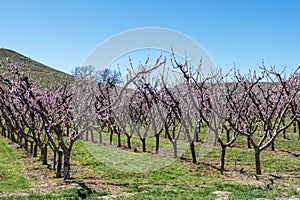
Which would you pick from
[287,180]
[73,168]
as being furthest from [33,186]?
[287,180]

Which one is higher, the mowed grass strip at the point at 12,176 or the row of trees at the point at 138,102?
the row of trees at the point at 138,102

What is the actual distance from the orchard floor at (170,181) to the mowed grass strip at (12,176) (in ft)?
0.10

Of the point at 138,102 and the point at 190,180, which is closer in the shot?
the point at 190,180

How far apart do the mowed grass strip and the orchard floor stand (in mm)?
31

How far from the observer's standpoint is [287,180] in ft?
33.7

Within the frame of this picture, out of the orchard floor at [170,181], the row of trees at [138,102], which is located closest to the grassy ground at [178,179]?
the orchard floor at [170,181]

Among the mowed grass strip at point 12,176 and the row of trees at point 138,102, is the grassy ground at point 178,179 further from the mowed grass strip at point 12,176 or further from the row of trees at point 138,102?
the row of trees at point 138,102

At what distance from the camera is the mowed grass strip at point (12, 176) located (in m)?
9.30

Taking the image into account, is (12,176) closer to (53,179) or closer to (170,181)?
(53,179)

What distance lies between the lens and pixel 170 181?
10305 mm

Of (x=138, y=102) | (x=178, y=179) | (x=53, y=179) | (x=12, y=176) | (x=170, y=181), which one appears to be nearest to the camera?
(x=170, y=181)

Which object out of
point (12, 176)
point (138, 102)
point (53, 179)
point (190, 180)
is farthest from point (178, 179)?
point (138, 102)

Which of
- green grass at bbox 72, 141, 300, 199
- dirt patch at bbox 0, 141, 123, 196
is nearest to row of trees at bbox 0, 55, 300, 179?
dirt patch at bbox 0, 141, 123, 196

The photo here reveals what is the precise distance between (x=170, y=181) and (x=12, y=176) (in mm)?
5747
